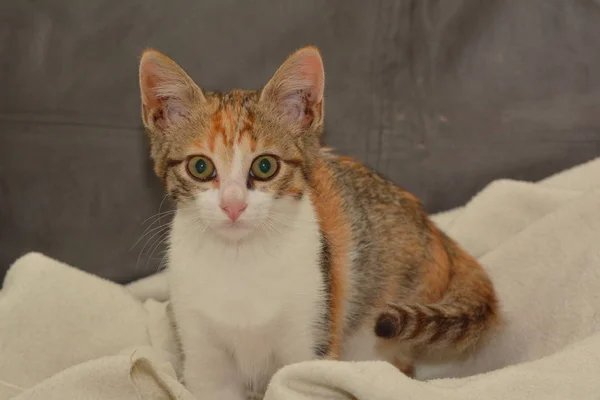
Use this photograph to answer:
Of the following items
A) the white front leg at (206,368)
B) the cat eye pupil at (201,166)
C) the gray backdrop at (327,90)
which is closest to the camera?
the cat eye pupil at (201,166)

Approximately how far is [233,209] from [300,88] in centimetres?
31

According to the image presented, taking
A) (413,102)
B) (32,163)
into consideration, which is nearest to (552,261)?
(413,102)

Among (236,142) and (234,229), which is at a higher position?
(236,142)

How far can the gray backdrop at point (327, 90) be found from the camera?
5.88ft

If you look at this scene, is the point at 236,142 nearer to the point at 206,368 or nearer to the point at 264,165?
the point at 264,165

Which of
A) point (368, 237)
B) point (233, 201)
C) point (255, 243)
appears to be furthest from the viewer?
point (368, 237)

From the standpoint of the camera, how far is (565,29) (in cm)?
191

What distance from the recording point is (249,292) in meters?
1.27

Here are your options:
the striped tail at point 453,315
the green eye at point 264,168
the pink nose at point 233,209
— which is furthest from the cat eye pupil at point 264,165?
the striped tail at point 453,315

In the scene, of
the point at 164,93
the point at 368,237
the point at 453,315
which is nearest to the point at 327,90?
the point at 368,237

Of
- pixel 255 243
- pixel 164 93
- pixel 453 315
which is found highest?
pixel 164 93

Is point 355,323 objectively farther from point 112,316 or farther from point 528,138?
point 528,138

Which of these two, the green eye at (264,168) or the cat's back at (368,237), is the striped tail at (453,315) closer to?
the cat's back at (368,237)

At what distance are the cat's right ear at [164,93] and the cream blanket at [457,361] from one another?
470mm
